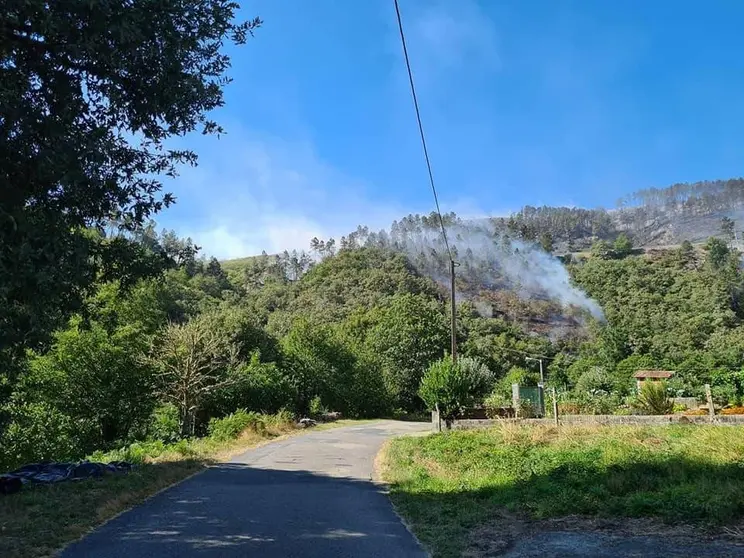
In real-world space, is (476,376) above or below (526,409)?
above

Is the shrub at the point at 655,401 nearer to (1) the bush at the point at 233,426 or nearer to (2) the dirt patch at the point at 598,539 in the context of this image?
(1) the bush at the point at 233,426

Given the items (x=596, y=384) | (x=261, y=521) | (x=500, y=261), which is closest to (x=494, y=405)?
(x=596, y=384)

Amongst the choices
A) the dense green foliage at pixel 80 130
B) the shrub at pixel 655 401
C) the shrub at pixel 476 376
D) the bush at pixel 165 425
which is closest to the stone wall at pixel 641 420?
the shrub at pixel 655 401

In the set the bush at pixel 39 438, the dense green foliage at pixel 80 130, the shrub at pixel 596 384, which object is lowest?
the bush at pixel 39 438

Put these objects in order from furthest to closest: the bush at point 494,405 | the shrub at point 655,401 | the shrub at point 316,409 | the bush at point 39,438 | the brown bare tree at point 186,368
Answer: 1. the shrub at point 316,409
2. the brown bare tree at point 186,368
3. the bush at point 494,405
4. the shrub at point 655,401
5. the bush at point 39,438

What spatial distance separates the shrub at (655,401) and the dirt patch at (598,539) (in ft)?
55.7

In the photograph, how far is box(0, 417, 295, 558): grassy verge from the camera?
20.7 feet

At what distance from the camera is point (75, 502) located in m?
8.25

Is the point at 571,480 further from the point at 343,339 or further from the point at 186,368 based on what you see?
the point at 343,339

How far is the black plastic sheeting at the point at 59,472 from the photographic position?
32.5 ft

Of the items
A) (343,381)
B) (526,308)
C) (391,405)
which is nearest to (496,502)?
(343,381)

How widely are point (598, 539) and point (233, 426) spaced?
652 inches

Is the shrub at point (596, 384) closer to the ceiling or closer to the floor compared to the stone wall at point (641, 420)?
→ closer to the ceiling

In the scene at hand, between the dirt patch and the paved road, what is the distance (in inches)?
39.1
